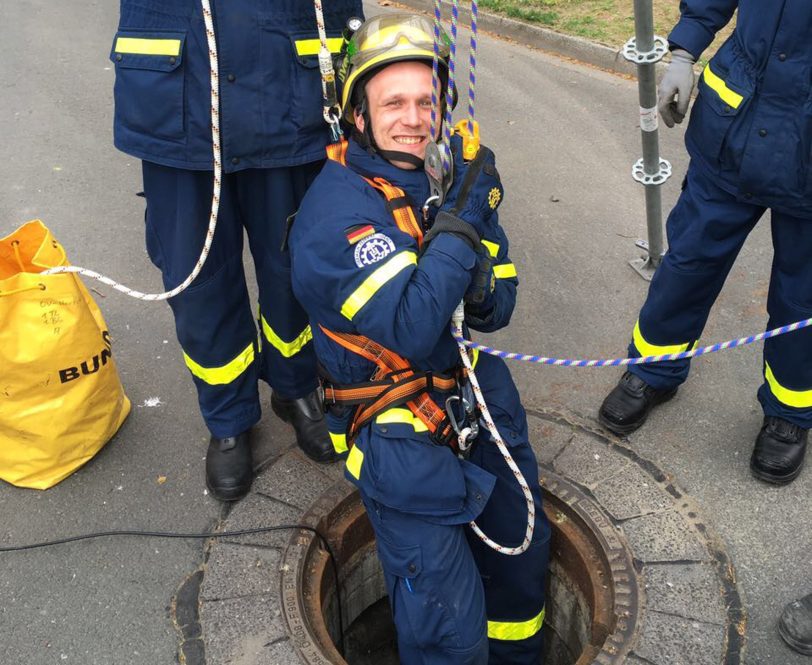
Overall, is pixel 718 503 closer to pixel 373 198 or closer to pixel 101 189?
pixel 373 198

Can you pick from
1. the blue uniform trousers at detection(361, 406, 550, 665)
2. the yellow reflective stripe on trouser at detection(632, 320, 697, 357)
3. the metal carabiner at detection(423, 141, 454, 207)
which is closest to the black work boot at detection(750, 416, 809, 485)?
the yellow reflective stripe on trouser at detection(632, 320, 697, 357)

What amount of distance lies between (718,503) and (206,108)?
2.17 m

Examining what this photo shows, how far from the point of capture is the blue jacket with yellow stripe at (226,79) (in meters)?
2.54

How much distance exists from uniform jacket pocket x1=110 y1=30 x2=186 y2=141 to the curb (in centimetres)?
469

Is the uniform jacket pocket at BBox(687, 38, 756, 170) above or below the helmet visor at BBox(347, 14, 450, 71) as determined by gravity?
below

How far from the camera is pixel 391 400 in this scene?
2.43 m

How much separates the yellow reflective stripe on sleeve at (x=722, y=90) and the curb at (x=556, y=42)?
149 inches

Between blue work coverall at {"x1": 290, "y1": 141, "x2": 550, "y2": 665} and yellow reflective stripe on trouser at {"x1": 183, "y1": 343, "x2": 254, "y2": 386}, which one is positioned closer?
blue work coverall at {"x1": 290, "y1": 141, "x2": 550, "y2": 665}

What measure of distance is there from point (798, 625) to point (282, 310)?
1951mm

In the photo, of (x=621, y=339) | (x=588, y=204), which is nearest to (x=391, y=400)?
(x=621, y=339)

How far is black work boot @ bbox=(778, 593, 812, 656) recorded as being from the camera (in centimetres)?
261

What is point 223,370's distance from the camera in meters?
3.07

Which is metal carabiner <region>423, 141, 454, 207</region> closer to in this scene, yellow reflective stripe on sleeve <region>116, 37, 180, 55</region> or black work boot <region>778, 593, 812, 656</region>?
yellow reflective stripe on sleeve <region>116, 37, 180, 55</region>

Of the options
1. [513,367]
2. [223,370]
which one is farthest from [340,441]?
[513,367]
